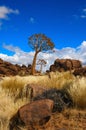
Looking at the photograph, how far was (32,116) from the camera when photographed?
7.17m

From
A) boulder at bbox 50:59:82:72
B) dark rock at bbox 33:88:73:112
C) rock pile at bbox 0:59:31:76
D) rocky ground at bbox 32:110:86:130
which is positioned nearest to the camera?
rocky ground at bbox 32:110:86:130

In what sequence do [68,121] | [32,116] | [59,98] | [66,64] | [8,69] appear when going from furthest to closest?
[66,64] → [8,69] → [59,98] → [68,121] → [32,116]

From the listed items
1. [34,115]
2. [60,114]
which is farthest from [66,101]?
[34,115]

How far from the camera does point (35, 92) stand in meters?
9.49

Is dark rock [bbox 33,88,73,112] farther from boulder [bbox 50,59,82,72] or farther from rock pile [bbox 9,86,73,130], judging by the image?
boulder [bbox 50,59,82,72]

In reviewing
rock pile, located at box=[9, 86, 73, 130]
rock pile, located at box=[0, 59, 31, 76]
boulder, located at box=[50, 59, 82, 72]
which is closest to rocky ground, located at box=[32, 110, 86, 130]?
rock pile, located at box=[9, 86, 73, 130]

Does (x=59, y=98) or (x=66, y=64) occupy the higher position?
(x=66, y=64)

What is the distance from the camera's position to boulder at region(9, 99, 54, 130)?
7.06m

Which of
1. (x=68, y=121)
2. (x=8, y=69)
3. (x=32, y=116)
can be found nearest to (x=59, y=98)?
(x=68, y=121)

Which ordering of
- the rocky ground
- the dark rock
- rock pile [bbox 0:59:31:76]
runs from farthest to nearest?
rock pile [bbox 0:59:31:76]
the dark rock
the rocky ground

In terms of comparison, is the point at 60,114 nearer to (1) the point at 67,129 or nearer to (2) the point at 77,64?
(1) the point at 67,129

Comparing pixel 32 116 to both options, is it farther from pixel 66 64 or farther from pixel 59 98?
pixel 66 64

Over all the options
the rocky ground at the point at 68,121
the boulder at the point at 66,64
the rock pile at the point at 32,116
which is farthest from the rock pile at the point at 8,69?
the rock pile at the point at 32,116

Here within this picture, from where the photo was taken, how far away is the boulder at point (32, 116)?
23.2 feet
